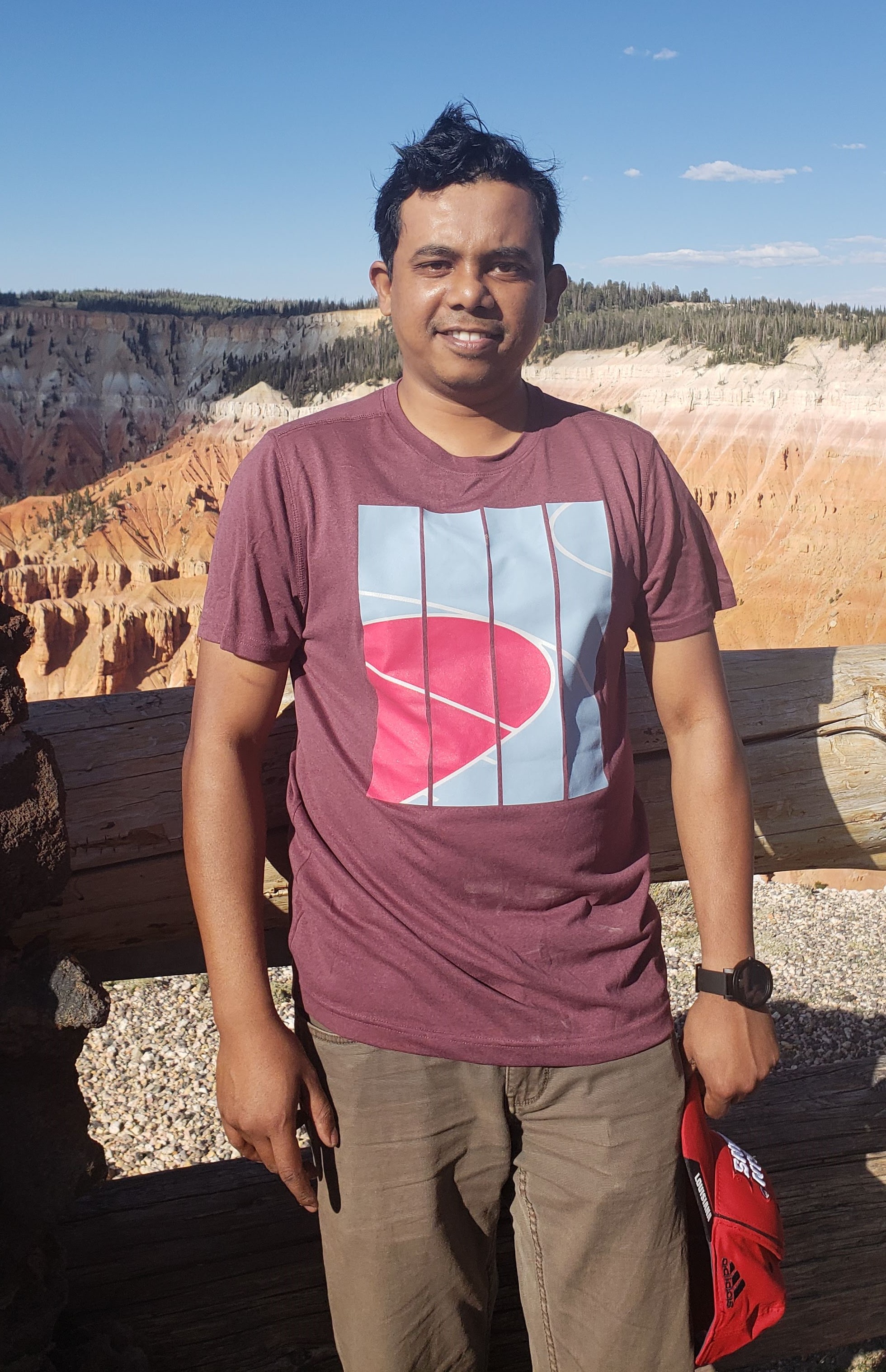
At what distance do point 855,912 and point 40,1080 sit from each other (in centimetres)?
726

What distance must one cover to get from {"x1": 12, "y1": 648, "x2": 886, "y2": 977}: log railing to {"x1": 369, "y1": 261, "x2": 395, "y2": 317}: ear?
869 mm

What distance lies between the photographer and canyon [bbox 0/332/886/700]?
930 inches

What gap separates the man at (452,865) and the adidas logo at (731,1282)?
0.07 m

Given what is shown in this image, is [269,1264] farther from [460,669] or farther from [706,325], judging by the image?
[706,325]

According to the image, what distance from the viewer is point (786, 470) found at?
2728cm

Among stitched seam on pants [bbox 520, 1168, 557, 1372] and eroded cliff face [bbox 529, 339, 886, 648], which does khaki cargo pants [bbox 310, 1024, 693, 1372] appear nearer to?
stitched seam on pants [bbox 520, 1168, 557, 1372]

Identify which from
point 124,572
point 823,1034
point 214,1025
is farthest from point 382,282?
point 124,572

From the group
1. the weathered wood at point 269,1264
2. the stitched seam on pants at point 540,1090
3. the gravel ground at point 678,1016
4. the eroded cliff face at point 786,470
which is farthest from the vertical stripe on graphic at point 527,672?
the eroded cliff face at point 786,470

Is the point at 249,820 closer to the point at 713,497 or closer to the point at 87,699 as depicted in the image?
the point at 87,699

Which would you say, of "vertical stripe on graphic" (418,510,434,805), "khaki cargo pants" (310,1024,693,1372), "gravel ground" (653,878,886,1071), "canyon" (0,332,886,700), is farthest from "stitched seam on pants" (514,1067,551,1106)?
"canyon" (0,332,886,700)

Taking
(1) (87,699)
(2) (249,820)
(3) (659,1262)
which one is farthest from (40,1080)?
(3) (659,1262)

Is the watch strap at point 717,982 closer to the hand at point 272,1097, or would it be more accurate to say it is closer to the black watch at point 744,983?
the black watch at point 744,983

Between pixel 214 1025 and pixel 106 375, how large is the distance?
158 ft

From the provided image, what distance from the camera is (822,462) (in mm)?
26641
